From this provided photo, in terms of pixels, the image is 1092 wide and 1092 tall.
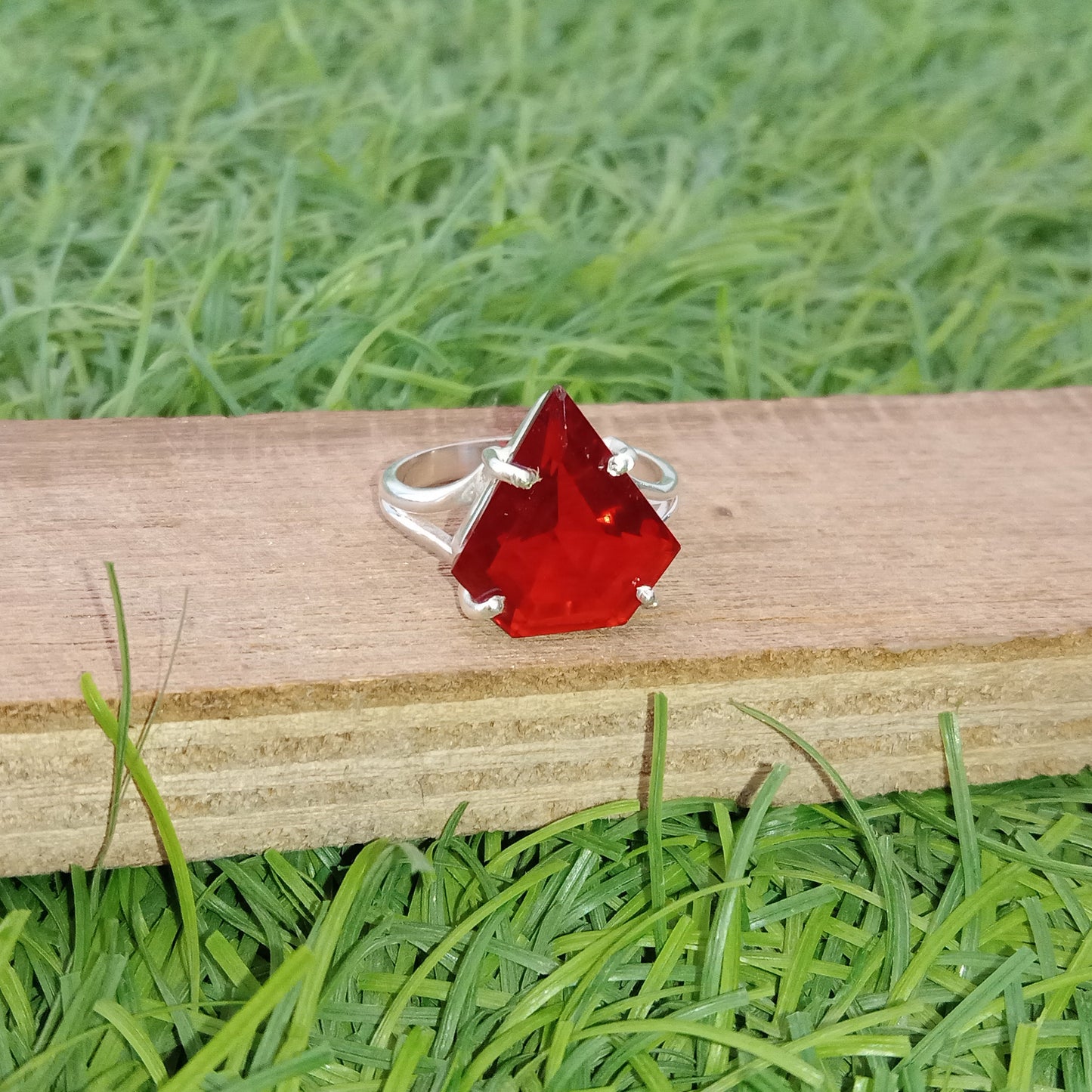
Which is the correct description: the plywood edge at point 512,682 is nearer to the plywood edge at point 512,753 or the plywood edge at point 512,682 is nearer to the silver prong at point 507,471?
the plywood edge at point 512,753

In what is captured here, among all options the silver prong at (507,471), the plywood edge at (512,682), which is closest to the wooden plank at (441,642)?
the plywood edge at (512,682)

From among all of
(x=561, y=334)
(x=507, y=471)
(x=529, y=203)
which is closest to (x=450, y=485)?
(x=507, y=471)

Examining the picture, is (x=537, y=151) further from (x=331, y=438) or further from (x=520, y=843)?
(x=520, y=843)

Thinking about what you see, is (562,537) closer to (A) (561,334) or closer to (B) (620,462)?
(B) (620,462)

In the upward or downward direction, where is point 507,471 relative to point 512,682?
upward

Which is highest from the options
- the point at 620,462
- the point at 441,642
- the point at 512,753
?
A: the point at 620,462

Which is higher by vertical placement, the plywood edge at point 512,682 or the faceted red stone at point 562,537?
the faceted red stone at point 562,537

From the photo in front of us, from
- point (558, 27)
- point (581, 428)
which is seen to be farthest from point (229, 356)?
point (558, 27)
